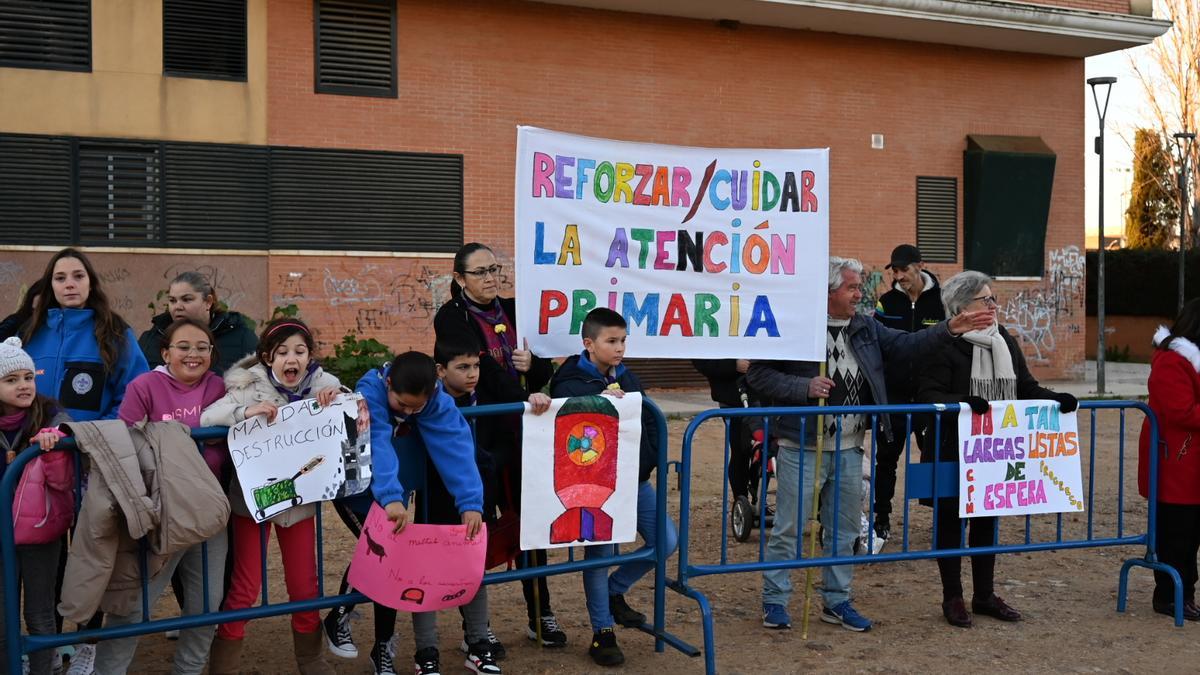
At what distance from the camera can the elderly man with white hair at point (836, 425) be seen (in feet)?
19.5

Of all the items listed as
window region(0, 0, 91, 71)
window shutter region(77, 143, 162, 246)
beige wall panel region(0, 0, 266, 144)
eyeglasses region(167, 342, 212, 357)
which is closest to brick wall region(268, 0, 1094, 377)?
beige wall panel region(0, 0, 266, 144)

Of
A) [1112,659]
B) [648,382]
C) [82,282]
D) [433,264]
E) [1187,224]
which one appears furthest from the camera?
[1187,224]

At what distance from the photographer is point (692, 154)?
5797 millimetres

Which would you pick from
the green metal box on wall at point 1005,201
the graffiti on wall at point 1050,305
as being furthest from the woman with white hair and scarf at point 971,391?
the graffiti on wall at point 1050,305

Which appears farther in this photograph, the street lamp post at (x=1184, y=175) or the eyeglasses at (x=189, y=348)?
the street lamp post at (x=1184, y=175)

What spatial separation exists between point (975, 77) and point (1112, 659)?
17.4 m

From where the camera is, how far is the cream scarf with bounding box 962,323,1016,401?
6246 millimetres

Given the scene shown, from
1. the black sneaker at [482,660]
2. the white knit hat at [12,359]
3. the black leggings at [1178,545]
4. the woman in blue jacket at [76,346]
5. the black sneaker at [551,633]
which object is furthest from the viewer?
the black leggings at [1178,545]

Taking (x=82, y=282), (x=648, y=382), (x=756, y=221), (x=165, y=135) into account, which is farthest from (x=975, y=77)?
(x=82, y=282)

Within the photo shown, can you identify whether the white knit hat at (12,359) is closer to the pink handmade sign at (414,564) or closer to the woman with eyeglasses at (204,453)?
the woman with eyeglasses at (204,453)

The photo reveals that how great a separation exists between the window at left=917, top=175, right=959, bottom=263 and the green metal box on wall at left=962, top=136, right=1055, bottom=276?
0.22 metres

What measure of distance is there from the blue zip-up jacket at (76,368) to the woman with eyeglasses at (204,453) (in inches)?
18.8

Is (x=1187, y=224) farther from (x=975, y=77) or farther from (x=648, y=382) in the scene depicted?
(x=648, y=382)

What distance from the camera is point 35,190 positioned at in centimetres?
1553
